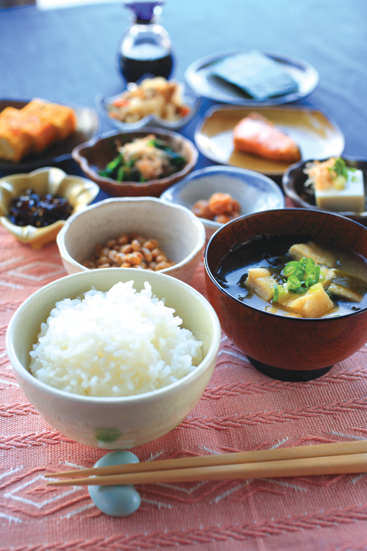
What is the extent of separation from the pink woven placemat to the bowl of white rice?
0.13m

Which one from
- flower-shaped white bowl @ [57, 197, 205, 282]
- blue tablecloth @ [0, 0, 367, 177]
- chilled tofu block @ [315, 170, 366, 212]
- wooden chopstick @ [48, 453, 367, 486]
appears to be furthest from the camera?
blue tablecloth @ [0, 0, 367, 177]

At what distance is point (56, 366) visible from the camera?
1.00 metres

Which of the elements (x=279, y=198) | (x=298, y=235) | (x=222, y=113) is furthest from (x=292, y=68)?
(x=298, y=235)

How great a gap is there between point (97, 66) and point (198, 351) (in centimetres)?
258

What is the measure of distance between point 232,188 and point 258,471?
123cm

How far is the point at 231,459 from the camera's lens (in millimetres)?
1018

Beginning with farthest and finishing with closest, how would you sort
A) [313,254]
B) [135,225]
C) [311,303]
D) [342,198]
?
[342,198] < [135,225] < [313,254] < [311,303]

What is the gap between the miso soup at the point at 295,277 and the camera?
1.16m

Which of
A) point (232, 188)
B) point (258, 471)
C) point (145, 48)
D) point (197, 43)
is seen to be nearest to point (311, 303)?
point (258, 471)

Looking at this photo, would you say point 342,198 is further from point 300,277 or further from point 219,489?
point 219,489

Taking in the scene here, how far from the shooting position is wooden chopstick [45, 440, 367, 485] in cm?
98

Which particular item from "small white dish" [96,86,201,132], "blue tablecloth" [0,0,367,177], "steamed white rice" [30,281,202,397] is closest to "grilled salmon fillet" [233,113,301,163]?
"blue tablecloth" [0,0,367,177]

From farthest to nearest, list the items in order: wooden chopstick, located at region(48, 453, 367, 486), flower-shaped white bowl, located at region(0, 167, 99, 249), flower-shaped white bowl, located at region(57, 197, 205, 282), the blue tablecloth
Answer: the blue tablecloth, flower-shaped white bowl, located at region(0, 167, 99, 249), flower-shaped white bowl, located at region(57, 197, 205, 282), wooden chopstick, located at region(48, 453, 367, 486)

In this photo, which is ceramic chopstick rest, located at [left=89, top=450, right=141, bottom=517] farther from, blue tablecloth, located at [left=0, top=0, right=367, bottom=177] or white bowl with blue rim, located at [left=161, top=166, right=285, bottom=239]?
blue tablecloth, located at [left=0, top=0, right=367, bottom=177]
